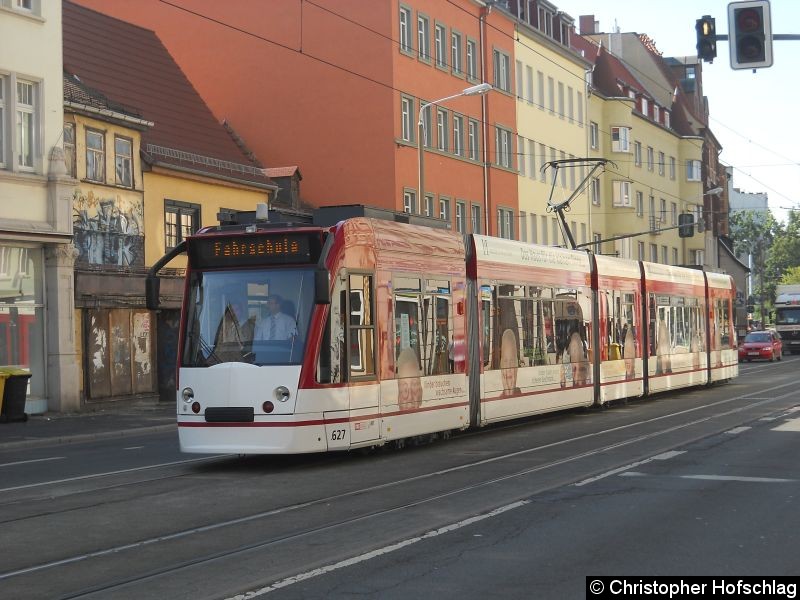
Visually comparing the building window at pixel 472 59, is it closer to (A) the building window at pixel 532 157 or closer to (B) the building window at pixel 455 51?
(B) the building window at pixel 455 51

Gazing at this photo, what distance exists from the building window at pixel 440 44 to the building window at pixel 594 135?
67.8 ft

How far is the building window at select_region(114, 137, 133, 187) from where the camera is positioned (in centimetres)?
3416

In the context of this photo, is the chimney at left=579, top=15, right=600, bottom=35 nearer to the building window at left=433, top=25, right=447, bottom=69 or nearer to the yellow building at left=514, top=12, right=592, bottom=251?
the yellow building at left=514, top=12, right=592, bottom=251

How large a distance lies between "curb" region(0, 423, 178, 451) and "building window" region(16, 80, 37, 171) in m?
7.73

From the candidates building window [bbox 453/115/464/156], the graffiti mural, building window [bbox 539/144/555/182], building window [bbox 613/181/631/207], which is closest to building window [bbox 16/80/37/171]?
the graffiti mural

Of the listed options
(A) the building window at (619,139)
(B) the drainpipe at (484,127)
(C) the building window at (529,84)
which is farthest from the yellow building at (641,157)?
(B) the drainpipe at (484,127)

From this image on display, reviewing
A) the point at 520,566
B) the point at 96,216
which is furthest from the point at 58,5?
the point at 520,566

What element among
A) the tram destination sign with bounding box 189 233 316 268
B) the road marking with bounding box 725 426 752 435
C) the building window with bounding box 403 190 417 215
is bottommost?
the road marking with bounding box 725 426 752 435

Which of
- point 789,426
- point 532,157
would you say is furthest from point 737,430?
point 532,157

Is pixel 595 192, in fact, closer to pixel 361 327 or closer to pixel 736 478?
pixel 361 327

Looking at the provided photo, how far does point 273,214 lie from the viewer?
1675 cm

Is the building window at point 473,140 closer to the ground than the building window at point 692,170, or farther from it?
closer to the ground

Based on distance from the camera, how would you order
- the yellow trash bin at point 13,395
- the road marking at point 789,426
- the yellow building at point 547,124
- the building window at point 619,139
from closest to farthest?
the road marking at point 789,426 → the yellow trash bin at point 13,395 → the yellow building at point 547,124 → the building window at point 619,139

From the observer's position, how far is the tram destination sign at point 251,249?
629 inches
